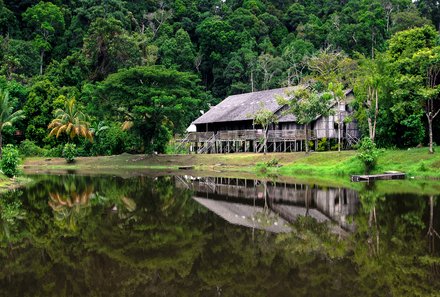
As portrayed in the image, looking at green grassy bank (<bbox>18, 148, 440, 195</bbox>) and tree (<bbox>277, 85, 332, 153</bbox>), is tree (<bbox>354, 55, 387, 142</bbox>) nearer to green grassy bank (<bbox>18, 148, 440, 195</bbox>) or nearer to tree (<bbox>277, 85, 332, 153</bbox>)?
tree (<bbox>277, 85, 332, 153</bbox>)

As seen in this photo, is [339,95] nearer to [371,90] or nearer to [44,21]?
[371,90]

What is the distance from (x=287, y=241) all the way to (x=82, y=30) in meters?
90.8

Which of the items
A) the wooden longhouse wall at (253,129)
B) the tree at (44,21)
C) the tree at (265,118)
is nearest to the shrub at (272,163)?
the tree at (265,118)

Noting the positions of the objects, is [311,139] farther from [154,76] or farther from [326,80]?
[154,76]

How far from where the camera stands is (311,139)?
51031 mm

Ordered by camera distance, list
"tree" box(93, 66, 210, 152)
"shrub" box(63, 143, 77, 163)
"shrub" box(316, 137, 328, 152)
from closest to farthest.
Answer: "shrub" box(316, 137, 328, 152)
"tree" box(93, 66, 210, 152)
"shrub" box(63, 143, 77, 163)

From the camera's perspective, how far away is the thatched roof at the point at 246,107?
5369cm

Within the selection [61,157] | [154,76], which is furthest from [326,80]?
[61,157]

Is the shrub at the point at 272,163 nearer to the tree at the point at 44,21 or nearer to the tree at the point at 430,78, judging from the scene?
the tree at the point at 430,78

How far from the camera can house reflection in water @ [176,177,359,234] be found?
1570cm

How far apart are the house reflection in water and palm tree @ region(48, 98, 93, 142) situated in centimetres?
3529

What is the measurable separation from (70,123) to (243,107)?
21.9 meters

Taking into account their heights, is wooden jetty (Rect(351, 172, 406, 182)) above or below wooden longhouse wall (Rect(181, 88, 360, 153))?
below

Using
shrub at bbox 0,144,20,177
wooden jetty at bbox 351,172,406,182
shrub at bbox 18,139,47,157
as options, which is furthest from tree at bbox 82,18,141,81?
wooden jetty at bbox 351,172,406,182
